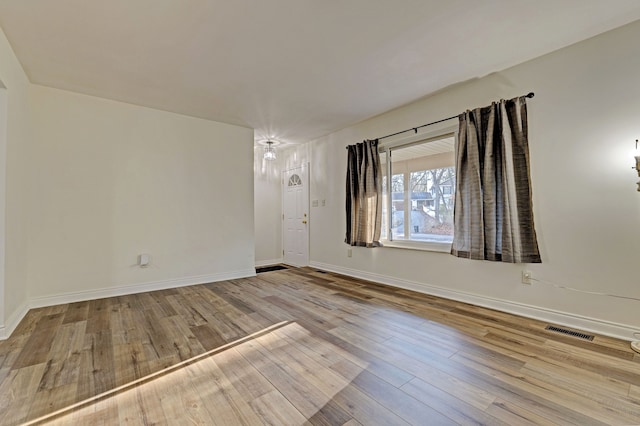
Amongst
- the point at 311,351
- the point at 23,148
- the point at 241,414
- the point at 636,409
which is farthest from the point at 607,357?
the point at 23,148

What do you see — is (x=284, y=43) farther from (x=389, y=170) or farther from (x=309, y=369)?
(x=309, y=369)

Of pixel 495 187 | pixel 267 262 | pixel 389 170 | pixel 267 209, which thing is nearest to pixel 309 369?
pixel 495 187

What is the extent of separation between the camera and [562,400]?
1564 millimetres

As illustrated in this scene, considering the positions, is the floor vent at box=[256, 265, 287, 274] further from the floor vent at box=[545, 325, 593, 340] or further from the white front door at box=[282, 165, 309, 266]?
the floor vent at box=[545, 325, 593, 340]

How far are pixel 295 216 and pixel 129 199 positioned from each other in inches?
119

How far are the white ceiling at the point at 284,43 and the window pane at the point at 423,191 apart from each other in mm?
759

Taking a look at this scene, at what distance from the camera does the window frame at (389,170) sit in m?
3.53

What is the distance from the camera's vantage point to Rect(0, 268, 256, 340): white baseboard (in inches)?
104

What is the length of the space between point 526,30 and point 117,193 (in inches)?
186

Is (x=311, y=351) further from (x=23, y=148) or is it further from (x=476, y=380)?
(x=23, y=148)

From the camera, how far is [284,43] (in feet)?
8.25

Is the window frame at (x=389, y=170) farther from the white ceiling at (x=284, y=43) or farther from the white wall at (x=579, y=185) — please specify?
the white ceiling at (x=284, y=43)

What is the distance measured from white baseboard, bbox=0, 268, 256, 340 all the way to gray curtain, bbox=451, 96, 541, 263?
11.3 feet

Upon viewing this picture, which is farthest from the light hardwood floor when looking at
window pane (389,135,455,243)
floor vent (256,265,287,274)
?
floor vent (256,265,287,274)
